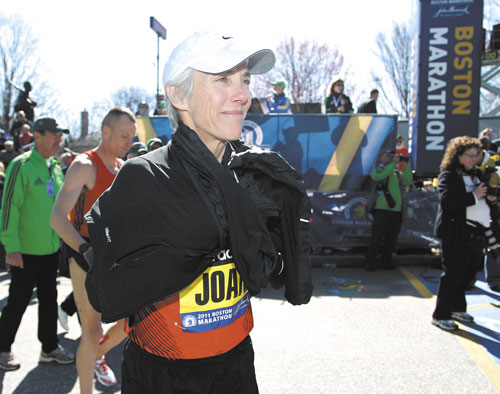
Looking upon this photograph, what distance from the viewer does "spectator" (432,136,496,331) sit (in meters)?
4.55

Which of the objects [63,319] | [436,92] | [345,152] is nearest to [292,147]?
[345,152]

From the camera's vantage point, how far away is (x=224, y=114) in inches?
59.4

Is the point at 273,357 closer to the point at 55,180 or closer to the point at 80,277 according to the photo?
the point at 80,277

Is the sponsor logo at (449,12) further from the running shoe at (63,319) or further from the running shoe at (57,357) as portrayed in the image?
the running shoe at (57,357)

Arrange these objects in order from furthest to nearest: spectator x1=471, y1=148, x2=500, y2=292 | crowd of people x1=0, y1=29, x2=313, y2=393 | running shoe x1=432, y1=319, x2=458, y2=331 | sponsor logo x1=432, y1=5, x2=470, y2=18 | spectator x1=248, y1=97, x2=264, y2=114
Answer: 1. sponsor logo x1=432, y1=5, x2=470, y2=18
2. spectator x1=248, y1=97, x2=264, y2=114
3. spectator x1=471, y1=148, x2=500, y2=292
4. running shoe x1=432, y1=319, x2=458, y2=331
5. crowd of people x1=0, y1=29, x2=313, y2=393

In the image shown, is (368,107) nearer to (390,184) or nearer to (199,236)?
(390,184)

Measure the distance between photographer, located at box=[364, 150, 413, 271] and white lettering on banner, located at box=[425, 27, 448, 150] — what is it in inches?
126

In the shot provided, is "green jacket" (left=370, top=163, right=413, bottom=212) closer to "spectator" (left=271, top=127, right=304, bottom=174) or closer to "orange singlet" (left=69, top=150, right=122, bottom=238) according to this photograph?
"spectator" (left=271, top=127, right=304, bottom=174)

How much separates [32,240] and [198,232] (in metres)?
3.01

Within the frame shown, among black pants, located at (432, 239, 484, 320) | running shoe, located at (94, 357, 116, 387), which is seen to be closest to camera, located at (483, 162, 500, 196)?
black pants, located at (432, 239, 484, 320)

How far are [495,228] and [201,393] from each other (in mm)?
4461

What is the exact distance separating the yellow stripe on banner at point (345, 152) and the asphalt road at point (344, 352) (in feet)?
10.4

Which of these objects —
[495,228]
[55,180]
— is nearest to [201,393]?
[55,180]

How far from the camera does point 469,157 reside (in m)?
4.63
